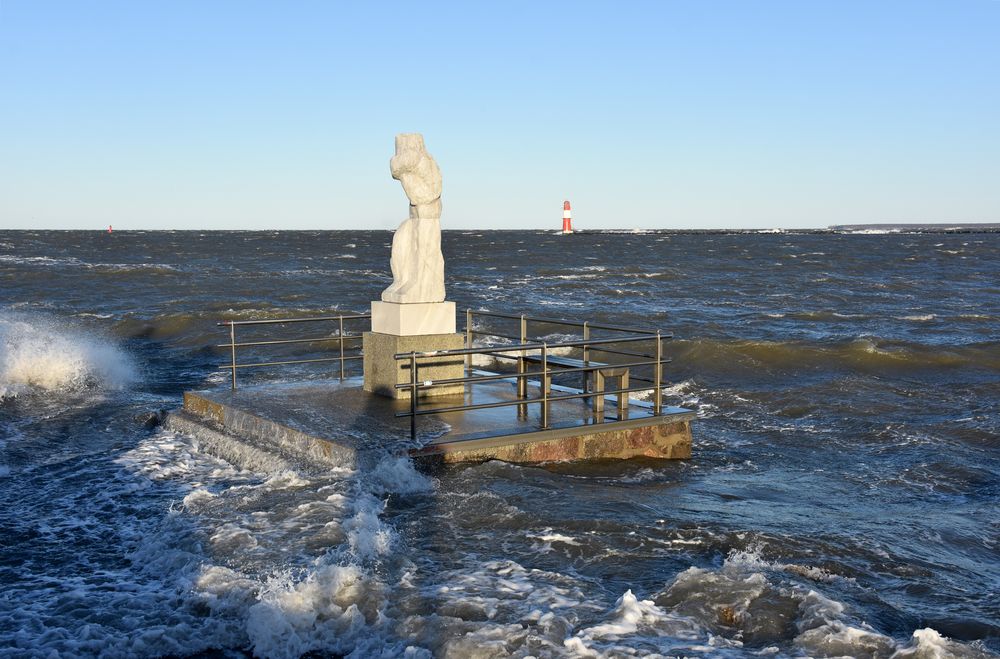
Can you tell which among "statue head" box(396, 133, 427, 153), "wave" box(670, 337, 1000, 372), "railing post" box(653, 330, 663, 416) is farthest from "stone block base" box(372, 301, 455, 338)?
"wave" box(670, 337, 1000, 372)

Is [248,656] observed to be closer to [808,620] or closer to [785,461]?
[808,620]

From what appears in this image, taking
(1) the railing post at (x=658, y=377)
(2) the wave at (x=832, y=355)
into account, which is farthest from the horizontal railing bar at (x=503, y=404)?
(2) the wave at (x=832, y=355)

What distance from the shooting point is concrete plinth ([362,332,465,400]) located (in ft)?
36.8

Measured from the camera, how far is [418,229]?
11562 mm

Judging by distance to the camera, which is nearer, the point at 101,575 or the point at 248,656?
the point at 248,656

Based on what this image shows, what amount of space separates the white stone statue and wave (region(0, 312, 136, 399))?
7.20 m

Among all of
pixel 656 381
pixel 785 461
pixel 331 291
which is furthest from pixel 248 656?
pixel 331 291

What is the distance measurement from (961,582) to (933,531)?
61.1 inches

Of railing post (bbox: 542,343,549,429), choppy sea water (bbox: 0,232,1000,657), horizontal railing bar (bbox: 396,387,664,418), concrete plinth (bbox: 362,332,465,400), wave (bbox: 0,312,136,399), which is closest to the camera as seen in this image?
choppy sea water (bbox: 0,232,1000,657)

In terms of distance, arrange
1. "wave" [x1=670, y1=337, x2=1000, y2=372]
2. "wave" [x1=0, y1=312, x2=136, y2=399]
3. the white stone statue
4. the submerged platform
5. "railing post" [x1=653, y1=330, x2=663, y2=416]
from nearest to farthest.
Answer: the submerged platform < "railing post" [x1=653, y1=330, x2=663, y2=416] < the white stone statue < "wave" [x1=0, y1=312, x2=136, y2=399] < "wave" [x1=670, y1=337, x2=1000, y2=372]

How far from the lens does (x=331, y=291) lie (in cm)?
4419

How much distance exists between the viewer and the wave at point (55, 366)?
16250mm

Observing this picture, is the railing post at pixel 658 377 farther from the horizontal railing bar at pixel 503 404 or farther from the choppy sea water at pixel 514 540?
the choppy sea water at pixel 514 540

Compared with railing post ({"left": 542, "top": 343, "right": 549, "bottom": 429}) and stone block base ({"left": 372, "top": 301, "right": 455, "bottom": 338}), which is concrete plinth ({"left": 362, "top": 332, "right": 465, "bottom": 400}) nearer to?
stone block base ({"left": 372, "top": 301, "right": 455, "bottom": 338})
